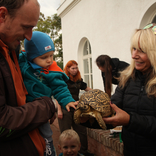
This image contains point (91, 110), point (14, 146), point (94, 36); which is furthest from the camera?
point (94, 36)

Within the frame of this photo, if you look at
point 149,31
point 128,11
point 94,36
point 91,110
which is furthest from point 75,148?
point 94,36

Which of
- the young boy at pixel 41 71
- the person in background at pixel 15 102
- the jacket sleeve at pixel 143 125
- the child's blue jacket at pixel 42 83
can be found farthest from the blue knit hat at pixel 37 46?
the jacket sleeve at pixel 143 125

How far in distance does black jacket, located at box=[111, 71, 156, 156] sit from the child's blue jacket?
69 centimetres

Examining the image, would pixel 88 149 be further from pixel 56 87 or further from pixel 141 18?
pixel 141 18

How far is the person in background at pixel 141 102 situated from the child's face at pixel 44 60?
35.2 inches

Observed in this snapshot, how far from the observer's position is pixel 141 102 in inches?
62.6

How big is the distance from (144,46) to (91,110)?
941 mm

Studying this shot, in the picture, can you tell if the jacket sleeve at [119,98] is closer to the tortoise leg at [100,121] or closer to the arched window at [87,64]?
the tortoise leg at [100,121]

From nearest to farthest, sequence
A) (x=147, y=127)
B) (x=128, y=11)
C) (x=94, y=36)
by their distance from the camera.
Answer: (x=147, y=127)
(x=128, y=11)
(x=94, y=36)

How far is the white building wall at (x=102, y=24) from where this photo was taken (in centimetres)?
441

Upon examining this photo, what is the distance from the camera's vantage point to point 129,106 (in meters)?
1.68

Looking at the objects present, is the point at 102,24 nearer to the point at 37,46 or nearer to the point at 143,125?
the point at 37,46

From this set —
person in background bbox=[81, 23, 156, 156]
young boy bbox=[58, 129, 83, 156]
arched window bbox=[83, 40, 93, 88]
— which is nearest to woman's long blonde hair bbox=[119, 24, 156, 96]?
person in background bbox=[81, 23, 156, 156]

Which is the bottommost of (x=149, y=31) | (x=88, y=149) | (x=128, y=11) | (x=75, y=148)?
(x=88, y=149)
